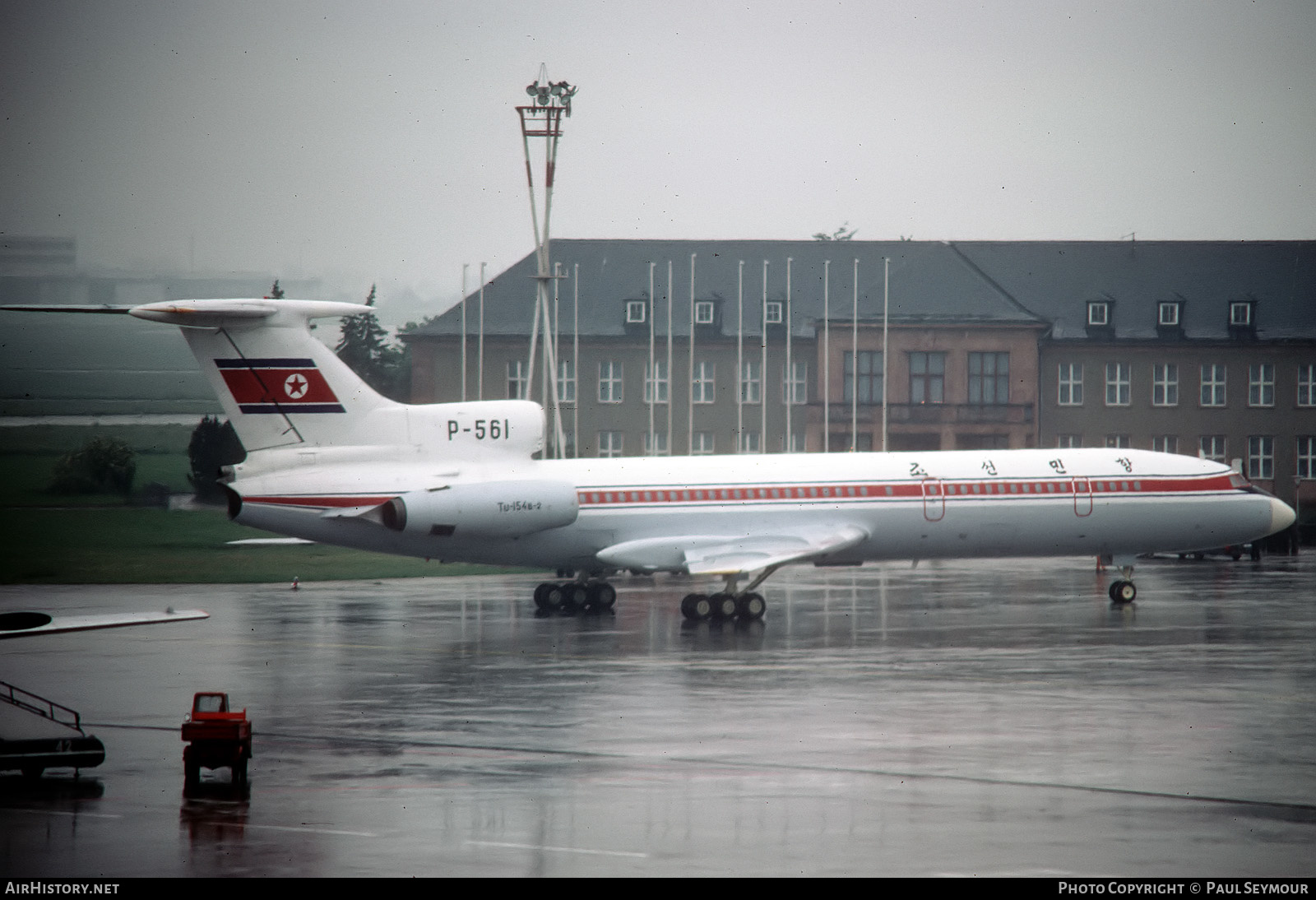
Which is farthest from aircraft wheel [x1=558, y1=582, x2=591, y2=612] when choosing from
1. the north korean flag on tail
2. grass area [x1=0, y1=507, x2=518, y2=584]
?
grass area [x1=0, y1=507, x2=518, y2=584]

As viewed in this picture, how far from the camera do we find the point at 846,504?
34.1m

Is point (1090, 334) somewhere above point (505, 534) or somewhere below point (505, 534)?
above

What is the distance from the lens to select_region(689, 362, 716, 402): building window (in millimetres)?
72812

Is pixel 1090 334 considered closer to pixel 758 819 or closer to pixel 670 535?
pixel 670 535

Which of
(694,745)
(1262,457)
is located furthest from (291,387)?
(1262,457)

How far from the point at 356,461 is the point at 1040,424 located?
49.7m

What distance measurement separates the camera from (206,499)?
61.6 metres

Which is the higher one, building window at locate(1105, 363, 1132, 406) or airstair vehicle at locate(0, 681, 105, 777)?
building window at locate(1105, 363, 1132, 406)

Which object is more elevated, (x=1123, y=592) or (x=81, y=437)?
(x=81, y=437)

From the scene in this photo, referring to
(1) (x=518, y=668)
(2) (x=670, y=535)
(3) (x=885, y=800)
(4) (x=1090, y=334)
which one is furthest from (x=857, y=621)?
(4) (x=1090, y=334)

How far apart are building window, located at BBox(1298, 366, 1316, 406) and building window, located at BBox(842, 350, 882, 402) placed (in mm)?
20042

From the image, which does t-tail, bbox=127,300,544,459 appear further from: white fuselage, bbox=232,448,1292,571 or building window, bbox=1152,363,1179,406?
building window, bbox=1152,363,1179,406

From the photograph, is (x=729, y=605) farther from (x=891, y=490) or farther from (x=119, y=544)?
(x=119, y=544)

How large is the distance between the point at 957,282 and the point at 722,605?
45238mm
